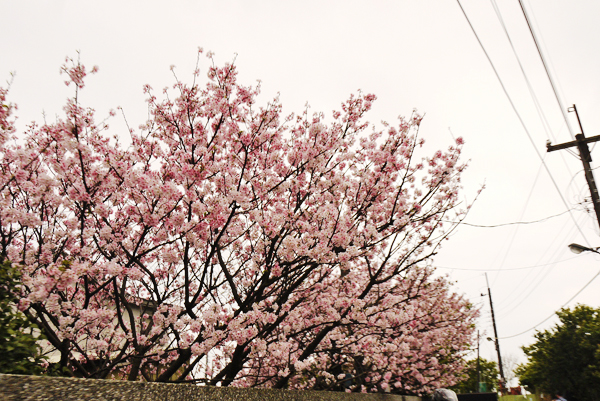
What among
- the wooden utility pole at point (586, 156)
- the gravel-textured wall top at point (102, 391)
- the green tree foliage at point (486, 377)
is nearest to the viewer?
the gravel-textured wall top at point (102, 391)

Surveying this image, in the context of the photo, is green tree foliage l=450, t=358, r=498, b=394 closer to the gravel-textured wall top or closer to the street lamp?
the street lamp

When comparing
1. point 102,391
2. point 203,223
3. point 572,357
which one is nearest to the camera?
point 102,391

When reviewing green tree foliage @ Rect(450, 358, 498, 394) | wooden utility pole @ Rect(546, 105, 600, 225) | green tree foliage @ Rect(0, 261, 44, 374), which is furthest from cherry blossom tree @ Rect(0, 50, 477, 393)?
green tree foliage @ Rect(450, 358, 498, 394)

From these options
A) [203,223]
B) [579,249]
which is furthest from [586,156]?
[203,223]

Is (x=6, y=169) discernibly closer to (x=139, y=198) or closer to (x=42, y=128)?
(x=42, y=128)

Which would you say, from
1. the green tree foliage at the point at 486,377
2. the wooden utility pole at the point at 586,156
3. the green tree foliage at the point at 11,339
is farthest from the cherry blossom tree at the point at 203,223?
the green tree foliage at the point at 486,377

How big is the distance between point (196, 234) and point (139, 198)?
32.8 inches

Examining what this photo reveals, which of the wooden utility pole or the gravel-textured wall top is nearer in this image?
the gravel-textured wall top

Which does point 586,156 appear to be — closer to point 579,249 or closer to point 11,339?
point 579,249

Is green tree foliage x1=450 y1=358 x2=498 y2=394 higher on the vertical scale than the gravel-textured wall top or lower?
higher

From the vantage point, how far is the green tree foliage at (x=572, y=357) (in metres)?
10.6

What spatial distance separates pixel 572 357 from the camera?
11219mm

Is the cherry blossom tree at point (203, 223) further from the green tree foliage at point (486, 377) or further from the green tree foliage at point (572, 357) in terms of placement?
the green tree foliage at point (486, 377)

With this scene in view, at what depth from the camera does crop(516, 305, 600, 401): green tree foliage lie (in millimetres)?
10609
